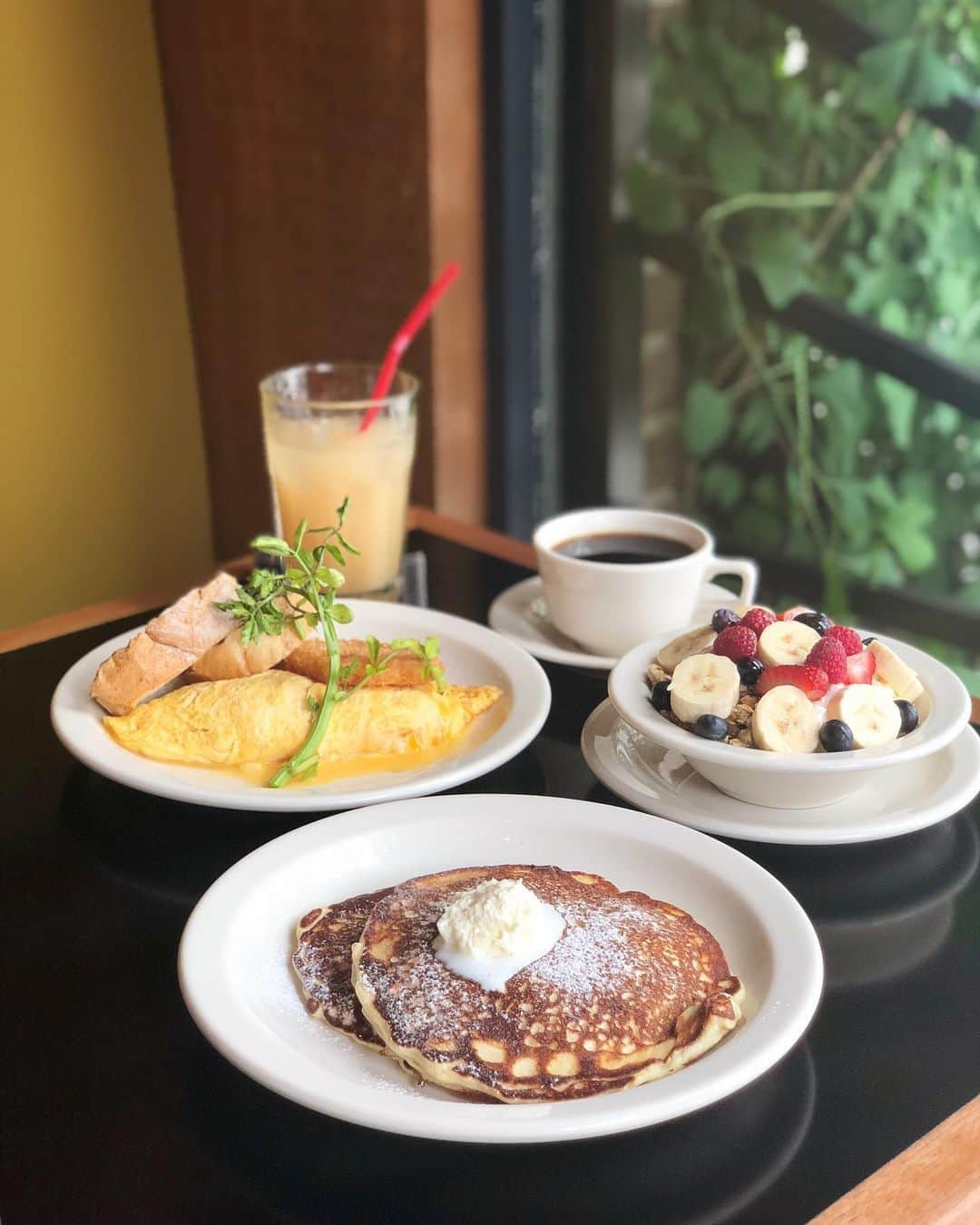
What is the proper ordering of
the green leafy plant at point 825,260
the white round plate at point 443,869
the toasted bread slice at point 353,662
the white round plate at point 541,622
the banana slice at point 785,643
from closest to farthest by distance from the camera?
the white round plate at point 443,869, the banana slice at point 785,643, the toasted bread slice at point 353,662, the white round plate at point 541,622, the green leafy plant at point 825,260

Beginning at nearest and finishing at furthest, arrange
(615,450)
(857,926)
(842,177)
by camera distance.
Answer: (857,926)
(842,177)
(615,450)

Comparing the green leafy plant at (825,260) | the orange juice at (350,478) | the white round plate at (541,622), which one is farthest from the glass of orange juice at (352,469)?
the green leafy plant at (825,260)

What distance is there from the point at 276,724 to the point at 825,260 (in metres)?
1.58

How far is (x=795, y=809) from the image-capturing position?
999 mm

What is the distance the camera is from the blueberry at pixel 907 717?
0.97m

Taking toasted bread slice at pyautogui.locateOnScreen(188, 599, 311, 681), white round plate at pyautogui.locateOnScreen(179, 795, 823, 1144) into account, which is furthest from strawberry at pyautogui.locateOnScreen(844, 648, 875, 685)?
toasted bread slice at pyautogui.locateOnScreen(188, 599, 311, 681)

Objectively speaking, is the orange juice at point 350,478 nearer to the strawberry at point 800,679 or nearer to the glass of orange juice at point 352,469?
the glass of orange juice at point 352,469

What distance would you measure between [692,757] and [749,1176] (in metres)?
A: 0.33

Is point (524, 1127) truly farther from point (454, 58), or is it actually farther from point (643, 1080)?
point (454, 58)

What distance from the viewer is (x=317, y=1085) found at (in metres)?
0.66

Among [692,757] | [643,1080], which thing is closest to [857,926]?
[692,757]

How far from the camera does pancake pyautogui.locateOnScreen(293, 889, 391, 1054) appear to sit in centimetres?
75

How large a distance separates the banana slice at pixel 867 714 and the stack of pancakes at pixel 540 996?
220mm

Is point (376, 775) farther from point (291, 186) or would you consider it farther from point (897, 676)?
point (291, 186)
